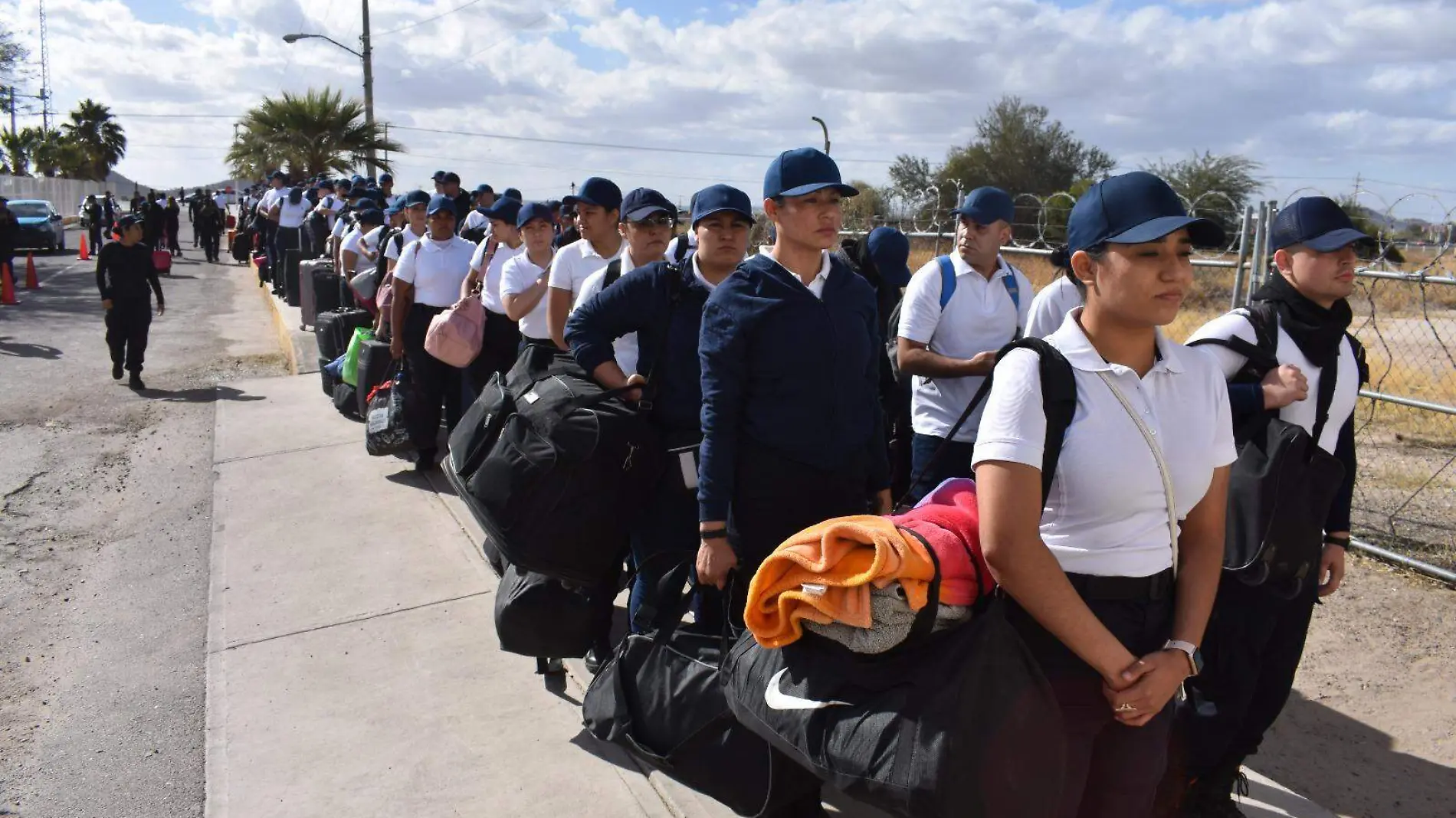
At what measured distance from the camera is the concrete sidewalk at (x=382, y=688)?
3.48 m

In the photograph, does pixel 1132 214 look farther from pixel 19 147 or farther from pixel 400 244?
pixel 19 147

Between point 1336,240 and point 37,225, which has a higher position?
point 1336,240

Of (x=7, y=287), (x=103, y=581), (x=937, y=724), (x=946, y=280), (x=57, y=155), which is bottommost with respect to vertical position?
(x=103, y=581)

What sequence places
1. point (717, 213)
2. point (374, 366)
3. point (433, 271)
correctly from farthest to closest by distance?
point (374, 366) → point (433, 271) → point (717, 213)

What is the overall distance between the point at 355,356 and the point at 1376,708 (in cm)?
707

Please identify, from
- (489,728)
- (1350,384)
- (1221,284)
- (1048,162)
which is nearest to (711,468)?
(489,728)

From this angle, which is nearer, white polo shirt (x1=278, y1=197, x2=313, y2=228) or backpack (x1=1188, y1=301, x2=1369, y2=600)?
backpack (x1=1188, y1=301, x2=1369, y2=600)

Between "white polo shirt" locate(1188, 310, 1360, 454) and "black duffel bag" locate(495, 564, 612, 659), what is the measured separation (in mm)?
2205

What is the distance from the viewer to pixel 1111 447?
2.04 meters

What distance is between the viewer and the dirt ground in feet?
12.4

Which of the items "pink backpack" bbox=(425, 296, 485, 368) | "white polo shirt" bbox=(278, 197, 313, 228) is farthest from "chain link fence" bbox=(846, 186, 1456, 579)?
"white polo shirt" bbox=(278, 197, 313, 228)

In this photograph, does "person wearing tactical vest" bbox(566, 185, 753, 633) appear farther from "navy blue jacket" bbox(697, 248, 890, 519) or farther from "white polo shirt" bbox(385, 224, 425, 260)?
"white polo shirt" bbox(385, 224, 425, 260)

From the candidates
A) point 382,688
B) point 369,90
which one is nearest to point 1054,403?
point 382,688

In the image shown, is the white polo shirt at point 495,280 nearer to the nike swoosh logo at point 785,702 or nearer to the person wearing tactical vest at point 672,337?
the person wearing tactical vest at point 672,337
